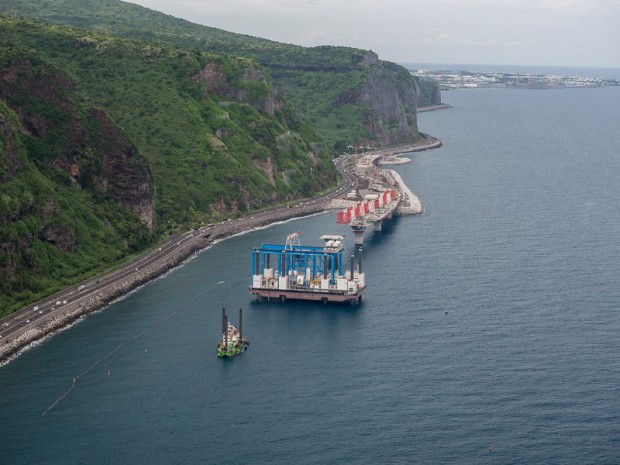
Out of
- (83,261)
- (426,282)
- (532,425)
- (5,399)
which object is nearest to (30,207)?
(83,261)

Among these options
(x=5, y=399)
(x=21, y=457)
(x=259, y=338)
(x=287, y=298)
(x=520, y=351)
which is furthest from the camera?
(x=287, y=298)

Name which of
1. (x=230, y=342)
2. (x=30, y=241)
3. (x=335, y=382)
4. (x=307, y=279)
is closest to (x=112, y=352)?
(x=230, y=342)

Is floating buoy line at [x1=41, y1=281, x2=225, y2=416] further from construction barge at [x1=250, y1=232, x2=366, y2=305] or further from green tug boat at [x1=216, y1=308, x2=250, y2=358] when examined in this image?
green tug boat at [x1=216, y1=308, x2=250, y2=358]

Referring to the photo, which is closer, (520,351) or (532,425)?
(532,425)

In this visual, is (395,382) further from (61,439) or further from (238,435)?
(61,439)

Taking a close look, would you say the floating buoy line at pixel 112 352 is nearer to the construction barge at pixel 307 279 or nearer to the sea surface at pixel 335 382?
the sea surface at pixel 335 382

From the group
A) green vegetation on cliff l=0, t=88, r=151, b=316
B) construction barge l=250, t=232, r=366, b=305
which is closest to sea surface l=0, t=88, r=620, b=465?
construction barge l=250, t=232, r=366, b=305
